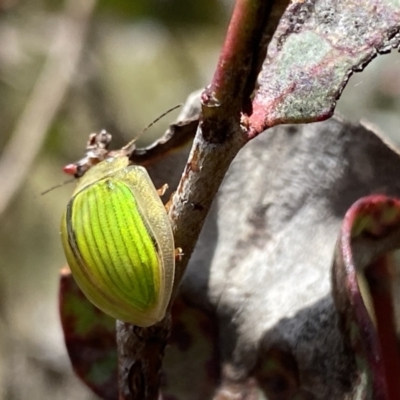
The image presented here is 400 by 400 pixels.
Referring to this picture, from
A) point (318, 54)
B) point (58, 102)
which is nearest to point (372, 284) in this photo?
point (318, 54)

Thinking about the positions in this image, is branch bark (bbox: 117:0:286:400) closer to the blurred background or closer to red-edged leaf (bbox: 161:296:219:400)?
red-edged leaf (bbox: 161:296:219:400)

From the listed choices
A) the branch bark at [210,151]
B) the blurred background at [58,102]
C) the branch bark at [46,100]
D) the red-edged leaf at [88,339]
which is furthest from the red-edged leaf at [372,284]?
the branch bark at [46,100]

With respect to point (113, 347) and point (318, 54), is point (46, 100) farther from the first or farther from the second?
point (318, 54)

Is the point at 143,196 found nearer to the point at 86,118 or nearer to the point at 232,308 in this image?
the point at 232,308

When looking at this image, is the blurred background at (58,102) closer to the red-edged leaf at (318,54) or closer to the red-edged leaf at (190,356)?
the red-edged leaf at (190,356)

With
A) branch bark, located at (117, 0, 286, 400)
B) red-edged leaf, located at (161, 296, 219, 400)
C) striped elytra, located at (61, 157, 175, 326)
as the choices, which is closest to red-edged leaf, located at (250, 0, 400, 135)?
branch bark, located at (117, 0, 286, 400)
